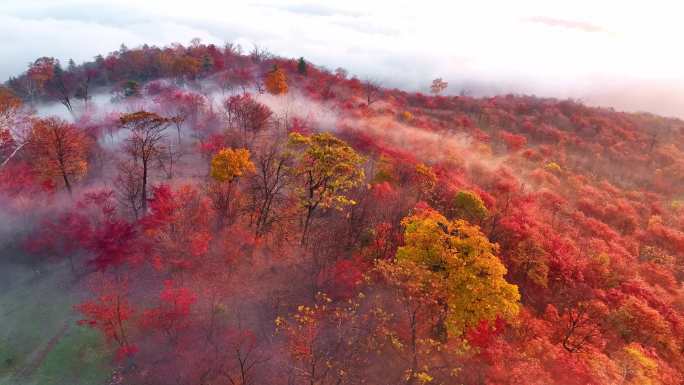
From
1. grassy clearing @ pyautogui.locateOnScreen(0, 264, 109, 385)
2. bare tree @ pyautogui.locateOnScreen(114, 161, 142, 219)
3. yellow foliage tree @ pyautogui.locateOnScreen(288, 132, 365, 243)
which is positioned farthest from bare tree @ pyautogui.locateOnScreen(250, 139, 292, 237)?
grassy clearing @ pyautogui.locateOnScreen(0, 264, 109, 385)

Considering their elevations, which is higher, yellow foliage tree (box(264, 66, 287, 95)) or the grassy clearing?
yellow foliage tree (box(264, 66, 287, 95))

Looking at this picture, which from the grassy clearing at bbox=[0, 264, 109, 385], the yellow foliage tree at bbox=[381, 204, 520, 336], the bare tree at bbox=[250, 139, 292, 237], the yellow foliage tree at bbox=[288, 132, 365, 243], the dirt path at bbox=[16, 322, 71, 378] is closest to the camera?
the yellow foliage tree at bbox=[381, 204, 520, 336]

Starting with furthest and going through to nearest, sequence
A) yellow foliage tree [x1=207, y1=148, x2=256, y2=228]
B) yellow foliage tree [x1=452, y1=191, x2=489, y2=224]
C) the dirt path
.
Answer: yellow foliage tree [x1=207, y1=148, x2=256, y2=228]
yellow foliage tree [x1=452, y1=191, x2=489, y2=224]
the dirt path

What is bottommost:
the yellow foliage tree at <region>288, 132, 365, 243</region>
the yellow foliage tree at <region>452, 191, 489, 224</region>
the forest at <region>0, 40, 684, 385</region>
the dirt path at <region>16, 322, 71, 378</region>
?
the dirt path at <region>16, 322, 71, 378</region>

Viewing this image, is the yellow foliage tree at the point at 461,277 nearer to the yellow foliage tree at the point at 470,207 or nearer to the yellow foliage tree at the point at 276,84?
the yellow foliage tree at the point at 470,207

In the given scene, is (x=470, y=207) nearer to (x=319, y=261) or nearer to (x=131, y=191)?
(x=319, y=261)

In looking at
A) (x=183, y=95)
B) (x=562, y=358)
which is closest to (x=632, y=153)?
(x=562, y=358)

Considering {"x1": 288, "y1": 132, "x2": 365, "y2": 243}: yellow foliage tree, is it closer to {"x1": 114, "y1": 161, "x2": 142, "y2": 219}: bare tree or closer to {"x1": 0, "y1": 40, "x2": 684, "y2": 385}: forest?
{"x1": 0, "y1": 40, "x2": 684, "y2": 385}: forest

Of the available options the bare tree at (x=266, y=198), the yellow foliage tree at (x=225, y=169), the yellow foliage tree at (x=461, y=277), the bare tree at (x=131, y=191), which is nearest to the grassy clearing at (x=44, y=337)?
the bare tree at (x=131, y=191)
